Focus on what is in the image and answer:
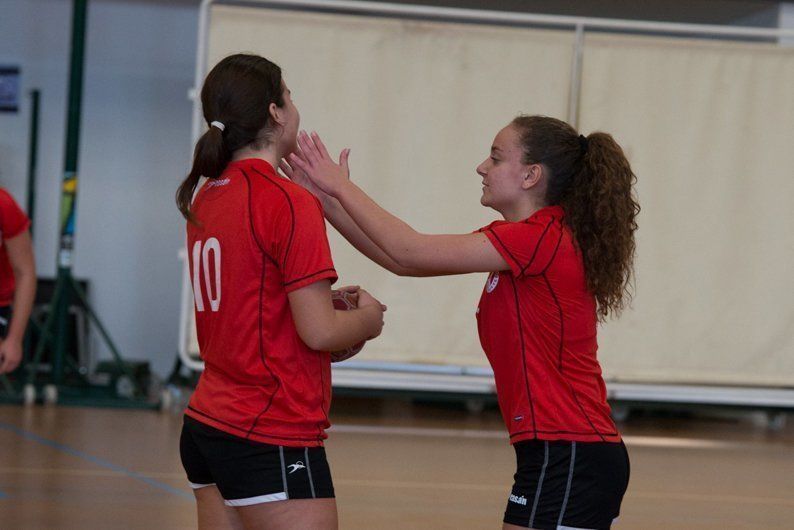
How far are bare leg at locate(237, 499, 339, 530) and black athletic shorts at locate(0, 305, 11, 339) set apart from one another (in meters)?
2.12

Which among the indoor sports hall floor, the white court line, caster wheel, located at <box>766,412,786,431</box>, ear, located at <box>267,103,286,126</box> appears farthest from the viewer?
caster wheel, located at <box>766,412,786,431</box>

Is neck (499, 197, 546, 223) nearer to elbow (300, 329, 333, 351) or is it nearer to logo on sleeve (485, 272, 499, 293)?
logo on sleeve (485, 272, 499, 293)

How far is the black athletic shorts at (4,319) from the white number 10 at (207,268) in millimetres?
1984

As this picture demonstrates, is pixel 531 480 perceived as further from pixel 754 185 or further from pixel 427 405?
pixel 427 405

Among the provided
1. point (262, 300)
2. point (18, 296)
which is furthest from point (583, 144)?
point (18, 296)

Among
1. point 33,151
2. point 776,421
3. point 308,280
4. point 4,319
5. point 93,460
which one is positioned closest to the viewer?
point 308,280

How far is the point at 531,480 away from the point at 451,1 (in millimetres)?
7335

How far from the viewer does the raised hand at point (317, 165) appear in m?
2.05

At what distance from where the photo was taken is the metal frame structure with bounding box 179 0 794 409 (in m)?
6.52

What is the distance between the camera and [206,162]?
72.1 inches

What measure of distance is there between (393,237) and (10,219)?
185 cm

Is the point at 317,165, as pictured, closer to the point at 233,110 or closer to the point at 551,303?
the point at 233,110

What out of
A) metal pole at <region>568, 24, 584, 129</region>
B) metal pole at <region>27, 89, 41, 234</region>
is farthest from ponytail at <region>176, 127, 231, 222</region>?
metal pole at <region>27, 89, 41, 234</region>

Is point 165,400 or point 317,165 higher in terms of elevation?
point 317,165
